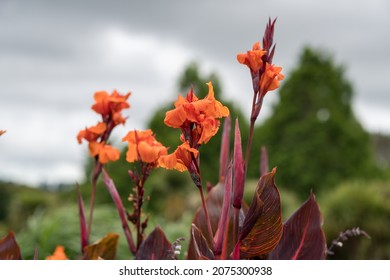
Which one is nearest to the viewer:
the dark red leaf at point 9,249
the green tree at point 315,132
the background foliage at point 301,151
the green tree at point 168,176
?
the dark red leaf at point 9,249

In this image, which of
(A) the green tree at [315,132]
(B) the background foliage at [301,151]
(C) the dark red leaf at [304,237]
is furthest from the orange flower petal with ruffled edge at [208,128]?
(A) the green tree at [315,132]

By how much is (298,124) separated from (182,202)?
3874mm

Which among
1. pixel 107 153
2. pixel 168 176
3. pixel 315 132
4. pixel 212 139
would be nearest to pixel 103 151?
pixel 107 153

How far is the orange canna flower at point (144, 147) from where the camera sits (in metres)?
0.90

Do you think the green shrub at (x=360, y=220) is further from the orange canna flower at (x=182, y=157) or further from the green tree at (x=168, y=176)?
the orange canna flower at (x=182, y=157)

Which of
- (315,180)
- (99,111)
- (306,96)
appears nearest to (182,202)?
(315,180)

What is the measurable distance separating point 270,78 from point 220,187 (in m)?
0.38

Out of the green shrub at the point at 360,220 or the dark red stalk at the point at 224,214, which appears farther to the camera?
the green shrub at the point at 360,220

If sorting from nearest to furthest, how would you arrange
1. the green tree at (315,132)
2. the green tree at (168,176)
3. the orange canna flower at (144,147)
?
the orange canna flower at (144,147) → the green tree at (168,176) → the green tree at (315,132)

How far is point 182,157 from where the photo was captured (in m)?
0.75

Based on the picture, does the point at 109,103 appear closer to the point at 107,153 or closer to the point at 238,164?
the point at 107,153

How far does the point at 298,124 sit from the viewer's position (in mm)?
13492

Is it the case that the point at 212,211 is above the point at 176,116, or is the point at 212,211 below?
below
